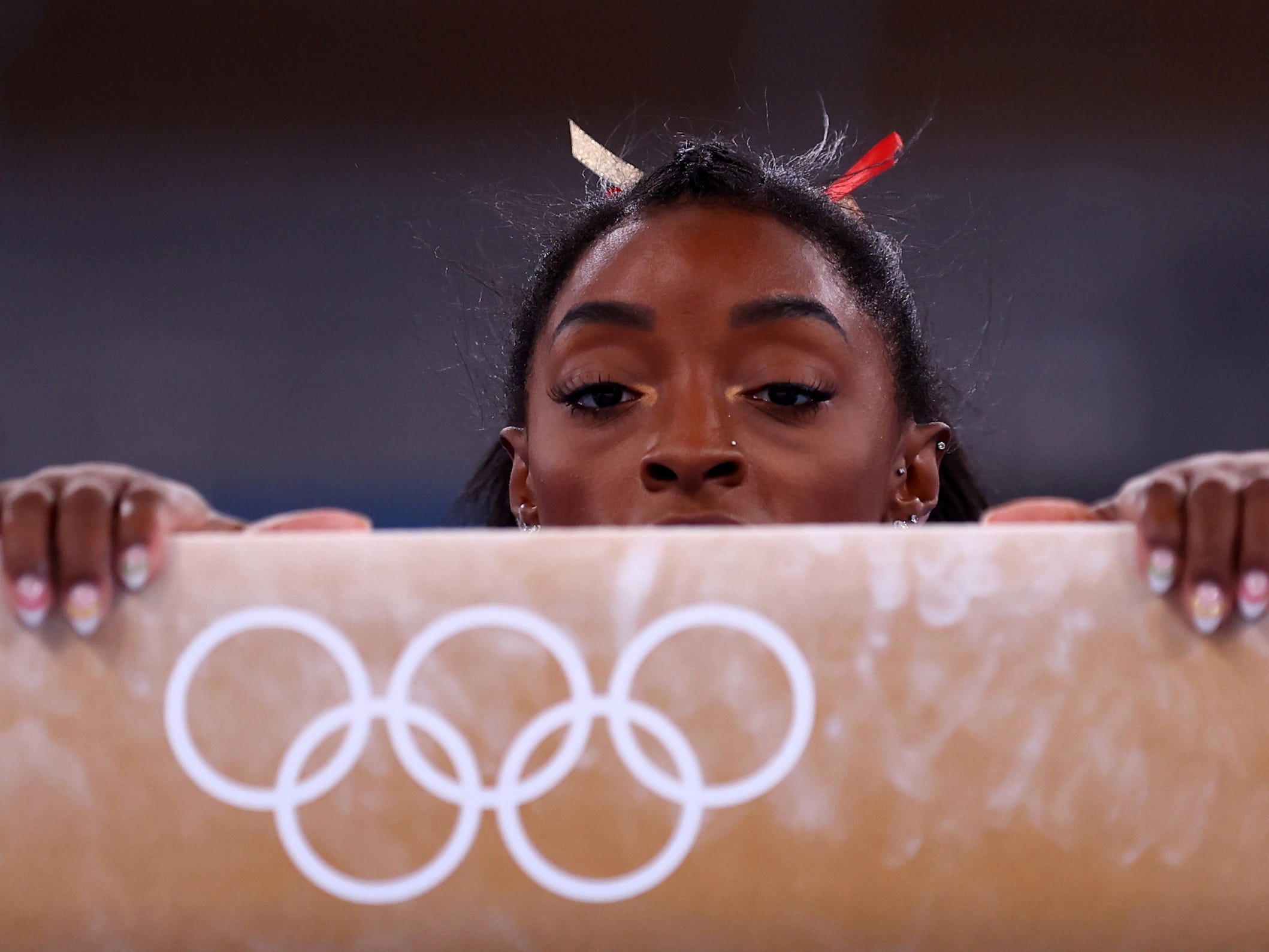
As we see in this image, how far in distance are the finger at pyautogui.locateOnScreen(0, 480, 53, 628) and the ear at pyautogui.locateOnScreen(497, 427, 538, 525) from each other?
0.78 m

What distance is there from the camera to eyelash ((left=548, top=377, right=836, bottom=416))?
1083mm

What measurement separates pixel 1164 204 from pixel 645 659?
253cm

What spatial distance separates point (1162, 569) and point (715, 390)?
55cm

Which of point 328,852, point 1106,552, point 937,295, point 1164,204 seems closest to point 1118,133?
point 1164,204

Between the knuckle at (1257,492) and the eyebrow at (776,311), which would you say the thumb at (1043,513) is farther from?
the eyebrow at (776,311)

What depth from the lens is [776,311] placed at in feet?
3.58

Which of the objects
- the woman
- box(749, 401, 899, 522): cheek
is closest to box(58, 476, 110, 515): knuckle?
the woman

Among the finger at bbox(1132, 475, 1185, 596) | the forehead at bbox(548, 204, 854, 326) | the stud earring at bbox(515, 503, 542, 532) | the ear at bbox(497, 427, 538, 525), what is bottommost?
the stud earring at bbox(515, 503, 542, 532)

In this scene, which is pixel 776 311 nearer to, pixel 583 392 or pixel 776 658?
pixel 583 392

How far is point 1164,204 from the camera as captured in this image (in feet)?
8.92

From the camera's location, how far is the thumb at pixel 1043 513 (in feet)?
2.32

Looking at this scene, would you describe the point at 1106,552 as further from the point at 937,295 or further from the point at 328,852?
the point at 937,295

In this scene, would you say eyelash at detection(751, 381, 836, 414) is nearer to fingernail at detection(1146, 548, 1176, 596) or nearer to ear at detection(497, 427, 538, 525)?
ear at detection(497, 427, 538, 525)

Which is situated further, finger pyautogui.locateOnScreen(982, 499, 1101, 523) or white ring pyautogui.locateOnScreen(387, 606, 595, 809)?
finger pyautogui.locateOnScreen(982, 499, 1101, 523)
